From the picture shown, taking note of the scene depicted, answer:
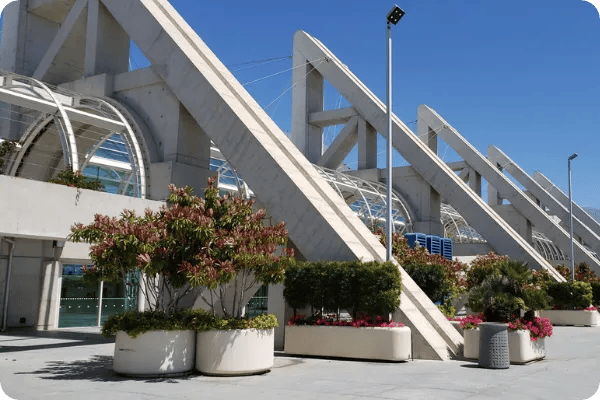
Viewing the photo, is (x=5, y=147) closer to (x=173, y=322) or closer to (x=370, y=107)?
(x=173, y=322)

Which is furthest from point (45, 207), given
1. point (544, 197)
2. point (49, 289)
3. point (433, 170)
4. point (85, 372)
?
point (544, 197)

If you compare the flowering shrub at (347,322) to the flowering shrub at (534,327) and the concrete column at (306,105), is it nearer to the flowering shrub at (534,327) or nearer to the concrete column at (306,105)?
the flowering shrub at (534,327)

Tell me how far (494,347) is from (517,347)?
1.35 meters

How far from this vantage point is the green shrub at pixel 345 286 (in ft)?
48.1

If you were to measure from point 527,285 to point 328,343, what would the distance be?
5506 mm

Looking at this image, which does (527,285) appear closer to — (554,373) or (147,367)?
(554,373)

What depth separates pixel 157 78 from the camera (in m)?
20.7

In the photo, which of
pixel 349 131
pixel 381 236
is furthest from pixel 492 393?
pixel 349 131

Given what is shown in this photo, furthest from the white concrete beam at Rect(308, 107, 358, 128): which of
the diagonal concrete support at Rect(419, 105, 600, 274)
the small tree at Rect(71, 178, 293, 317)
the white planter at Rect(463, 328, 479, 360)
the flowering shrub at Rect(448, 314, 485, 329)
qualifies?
the small tree at Rect(71, 178, 293, 317)

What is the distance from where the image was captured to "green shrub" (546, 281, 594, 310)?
29.8 m

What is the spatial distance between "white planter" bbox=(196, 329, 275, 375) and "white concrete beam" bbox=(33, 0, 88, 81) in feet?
54.5

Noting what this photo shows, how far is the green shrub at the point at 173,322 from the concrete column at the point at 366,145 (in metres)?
27.8

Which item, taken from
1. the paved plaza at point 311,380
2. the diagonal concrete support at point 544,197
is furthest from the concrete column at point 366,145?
the paved plaza at point 311,380

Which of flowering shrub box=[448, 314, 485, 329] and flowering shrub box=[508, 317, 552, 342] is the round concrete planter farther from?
flowering shrub box=[448, 314, 485, 329]
